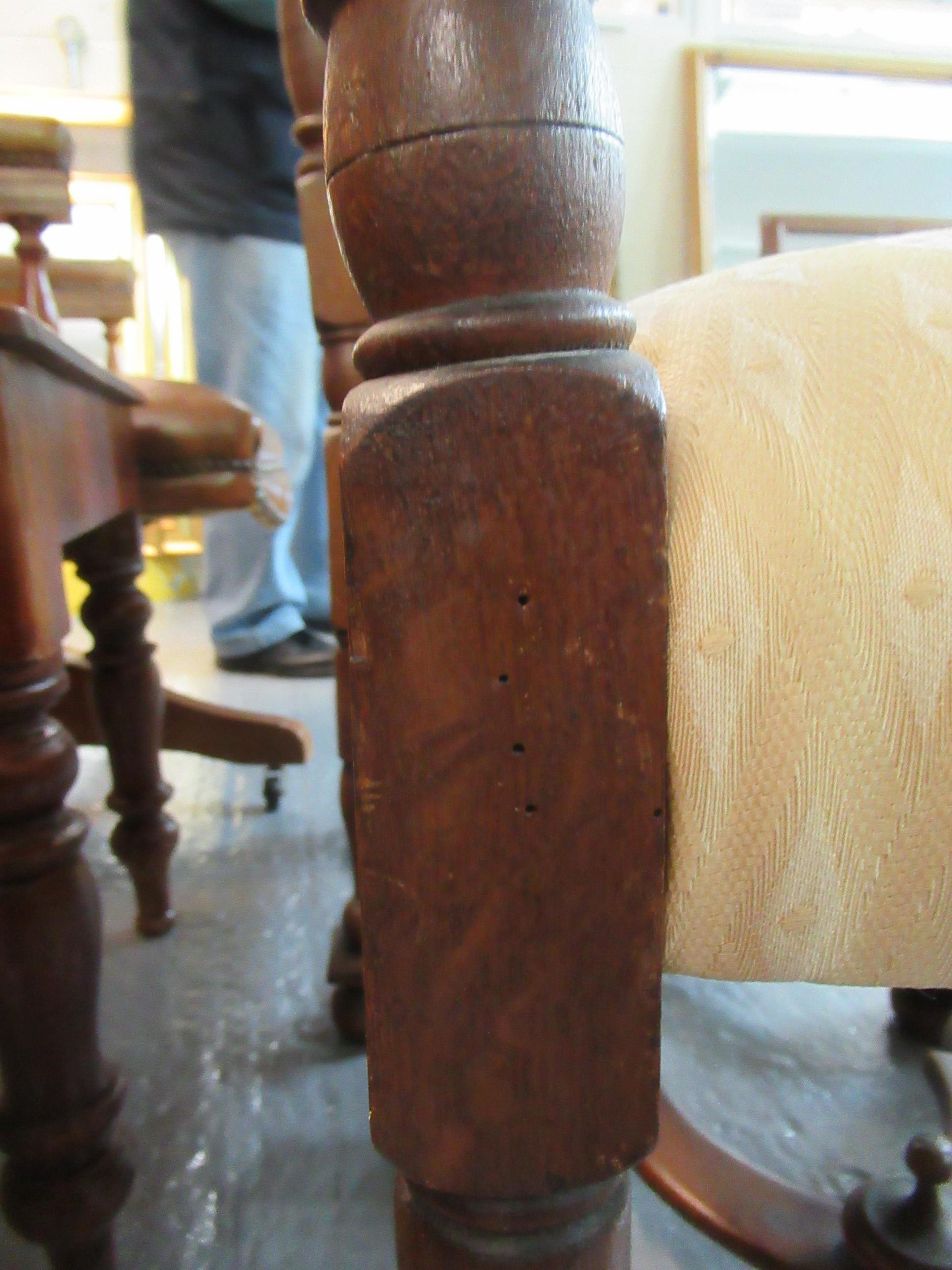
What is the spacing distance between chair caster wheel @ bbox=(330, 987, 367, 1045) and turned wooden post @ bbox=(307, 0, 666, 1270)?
522 millimetres

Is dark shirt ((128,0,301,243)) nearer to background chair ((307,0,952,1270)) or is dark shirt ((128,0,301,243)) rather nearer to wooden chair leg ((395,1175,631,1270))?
background chair ((307,0,952,1270))

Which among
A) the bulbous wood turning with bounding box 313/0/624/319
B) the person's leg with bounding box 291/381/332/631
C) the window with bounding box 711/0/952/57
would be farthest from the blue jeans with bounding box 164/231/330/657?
the bulbous wood turning with bounding box 313/0/624/319

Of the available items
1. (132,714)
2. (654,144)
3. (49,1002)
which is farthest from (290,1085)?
(654,144)

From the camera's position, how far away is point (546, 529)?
0.24 m

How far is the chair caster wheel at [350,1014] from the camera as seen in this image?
2.49ft

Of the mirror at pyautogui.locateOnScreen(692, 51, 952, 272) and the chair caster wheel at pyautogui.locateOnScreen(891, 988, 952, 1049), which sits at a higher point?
the mirror at pyautogui.locateOnScreen(692, 51, 952, 272)

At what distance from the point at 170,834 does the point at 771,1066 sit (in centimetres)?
63

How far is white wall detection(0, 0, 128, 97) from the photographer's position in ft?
10.8

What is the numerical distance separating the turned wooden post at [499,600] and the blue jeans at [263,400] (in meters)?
1.53

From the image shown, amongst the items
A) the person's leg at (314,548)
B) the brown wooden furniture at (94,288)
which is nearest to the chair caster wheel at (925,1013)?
the brown wooden furniture at (94,288)

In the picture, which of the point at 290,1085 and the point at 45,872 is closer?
the point at 45,872

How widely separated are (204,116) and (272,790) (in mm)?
1250

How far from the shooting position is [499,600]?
0.79 feet

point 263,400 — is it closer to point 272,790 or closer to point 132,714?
point 272,790
